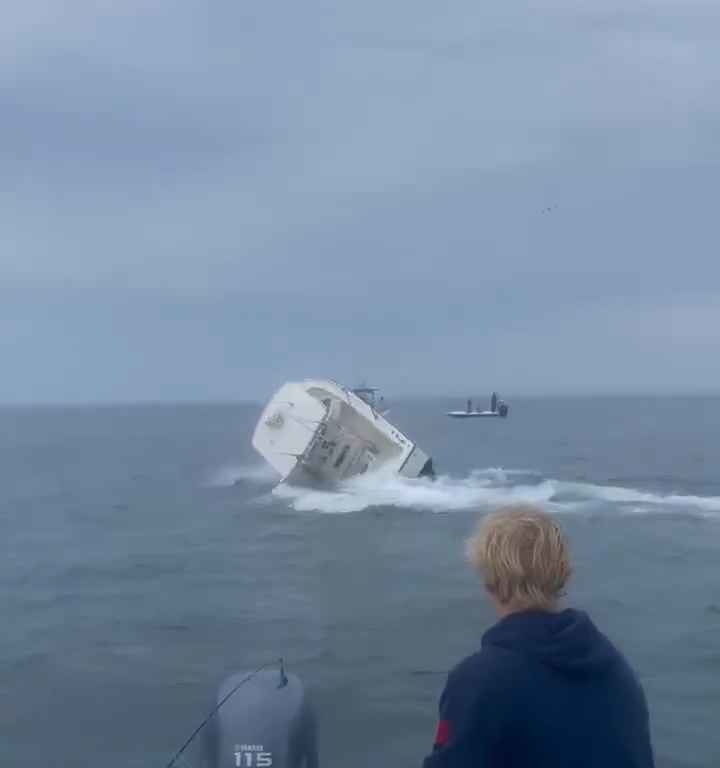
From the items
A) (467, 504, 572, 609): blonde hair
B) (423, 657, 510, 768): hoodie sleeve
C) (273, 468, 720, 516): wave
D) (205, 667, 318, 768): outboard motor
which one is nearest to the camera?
(423, 657, 510, 768): hoodie sleeve

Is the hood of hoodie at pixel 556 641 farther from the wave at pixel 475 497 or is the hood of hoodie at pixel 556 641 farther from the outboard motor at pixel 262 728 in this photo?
the wave at pixel 475 497

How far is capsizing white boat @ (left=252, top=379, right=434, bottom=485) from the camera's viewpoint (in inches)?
1561

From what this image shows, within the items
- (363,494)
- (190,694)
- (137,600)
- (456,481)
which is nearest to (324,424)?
(363,494)

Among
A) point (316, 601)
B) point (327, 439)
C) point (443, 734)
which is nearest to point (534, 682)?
point (443, 734)

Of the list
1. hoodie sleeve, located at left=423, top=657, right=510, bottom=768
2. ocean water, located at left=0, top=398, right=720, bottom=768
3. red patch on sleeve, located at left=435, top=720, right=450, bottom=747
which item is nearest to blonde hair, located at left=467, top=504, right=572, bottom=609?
hoodie sleeve, located at left=423, top=657, right=510, bottom=768

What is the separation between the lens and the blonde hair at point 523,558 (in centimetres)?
302

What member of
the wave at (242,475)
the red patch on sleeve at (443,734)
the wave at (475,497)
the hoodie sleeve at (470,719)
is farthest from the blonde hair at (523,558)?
the wave at (242,475)

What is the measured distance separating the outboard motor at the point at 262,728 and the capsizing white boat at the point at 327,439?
104 feet

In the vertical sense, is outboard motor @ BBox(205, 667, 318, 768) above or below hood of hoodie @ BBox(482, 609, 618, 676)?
below

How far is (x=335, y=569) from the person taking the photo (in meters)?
25.6

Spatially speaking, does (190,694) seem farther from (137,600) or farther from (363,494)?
(363,494)

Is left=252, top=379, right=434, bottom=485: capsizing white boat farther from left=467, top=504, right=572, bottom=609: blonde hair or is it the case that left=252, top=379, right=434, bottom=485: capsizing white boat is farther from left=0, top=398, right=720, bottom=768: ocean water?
left=467, top=504, right=572, bottom=609: blonde hair

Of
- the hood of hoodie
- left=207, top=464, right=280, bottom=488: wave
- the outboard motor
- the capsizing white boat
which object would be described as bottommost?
left=207, top=464, right=280, bottom=488: wave

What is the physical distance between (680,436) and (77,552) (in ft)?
223
